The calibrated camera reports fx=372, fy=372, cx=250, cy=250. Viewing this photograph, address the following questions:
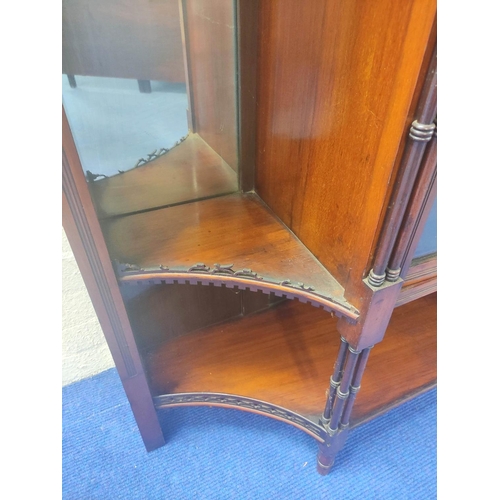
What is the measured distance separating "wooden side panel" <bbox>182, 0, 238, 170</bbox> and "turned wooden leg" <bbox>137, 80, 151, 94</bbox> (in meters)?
0.08

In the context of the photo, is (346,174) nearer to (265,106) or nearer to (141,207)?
(265,106)

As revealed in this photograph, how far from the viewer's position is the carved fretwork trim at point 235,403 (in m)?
0.79

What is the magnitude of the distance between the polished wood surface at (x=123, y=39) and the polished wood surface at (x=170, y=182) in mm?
155

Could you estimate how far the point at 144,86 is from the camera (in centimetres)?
63

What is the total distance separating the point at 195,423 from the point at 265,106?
802 mm

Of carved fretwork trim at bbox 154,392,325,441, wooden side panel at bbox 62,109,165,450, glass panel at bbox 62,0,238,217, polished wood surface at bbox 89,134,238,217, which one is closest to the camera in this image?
wooden side panel at bbox 62,109,165,450

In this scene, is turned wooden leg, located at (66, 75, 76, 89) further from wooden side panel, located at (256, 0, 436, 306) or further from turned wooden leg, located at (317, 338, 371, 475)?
turned wooden leg, located at (317, 338, 371, 475)

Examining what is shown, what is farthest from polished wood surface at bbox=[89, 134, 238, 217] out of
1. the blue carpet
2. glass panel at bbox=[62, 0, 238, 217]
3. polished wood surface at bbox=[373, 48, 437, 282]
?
the blue carpet

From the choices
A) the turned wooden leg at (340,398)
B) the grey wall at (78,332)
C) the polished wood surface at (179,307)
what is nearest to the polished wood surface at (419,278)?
the turned wooden leg at (340,398)

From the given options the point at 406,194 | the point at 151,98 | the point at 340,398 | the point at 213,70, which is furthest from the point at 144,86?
the point at 340,398

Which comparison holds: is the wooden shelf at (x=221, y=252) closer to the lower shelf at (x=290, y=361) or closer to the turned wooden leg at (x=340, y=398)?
the turned wooden leg at (x=340, y=398)

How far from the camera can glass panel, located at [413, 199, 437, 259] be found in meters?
0.47

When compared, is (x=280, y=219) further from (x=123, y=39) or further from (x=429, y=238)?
(x=123, y=39)
